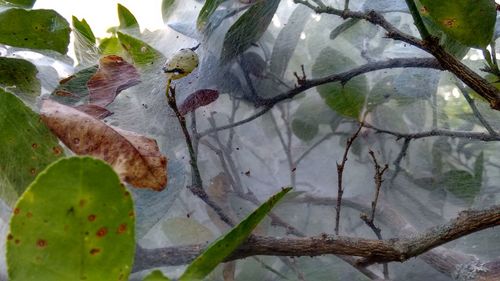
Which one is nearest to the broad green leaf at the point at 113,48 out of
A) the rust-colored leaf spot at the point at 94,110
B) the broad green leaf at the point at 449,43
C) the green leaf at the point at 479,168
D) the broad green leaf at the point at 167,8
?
the broad green leaf at the point at 167,8

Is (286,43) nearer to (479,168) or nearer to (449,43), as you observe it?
(449,43)

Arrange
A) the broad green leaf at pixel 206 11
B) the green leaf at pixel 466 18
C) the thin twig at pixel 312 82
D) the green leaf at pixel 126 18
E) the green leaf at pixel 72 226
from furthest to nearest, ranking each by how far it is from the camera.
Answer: the green leaf at pixel 126 18
the thin twig at pixel 312 82
the broad green leaf at pixel 206 11
the green leaf at pixel 466 18
the green leaf at pixel 72 226

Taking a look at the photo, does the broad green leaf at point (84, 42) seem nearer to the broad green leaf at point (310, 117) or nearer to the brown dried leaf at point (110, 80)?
the brown dried leaf at point (110, 80)

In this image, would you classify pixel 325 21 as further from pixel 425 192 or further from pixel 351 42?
pixel 425 192

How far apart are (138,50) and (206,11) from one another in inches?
4.4

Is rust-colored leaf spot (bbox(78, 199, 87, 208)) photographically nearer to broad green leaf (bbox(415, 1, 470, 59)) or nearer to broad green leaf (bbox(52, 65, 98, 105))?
broad green leaf (bbox(52, 65, 98, 105))

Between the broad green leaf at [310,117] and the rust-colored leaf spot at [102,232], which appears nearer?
the rust-colored leaf spot at [102,232]

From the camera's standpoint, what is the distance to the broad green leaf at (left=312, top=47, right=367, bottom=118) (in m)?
0.84

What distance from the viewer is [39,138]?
471mm

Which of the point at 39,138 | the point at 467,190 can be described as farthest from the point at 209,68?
the point at 467,190

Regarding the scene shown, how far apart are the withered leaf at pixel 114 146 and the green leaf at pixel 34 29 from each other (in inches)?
7.5

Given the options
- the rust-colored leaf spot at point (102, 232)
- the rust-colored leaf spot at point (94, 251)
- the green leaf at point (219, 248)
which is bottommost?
the rust-colored leaf spot at point (94, 251)

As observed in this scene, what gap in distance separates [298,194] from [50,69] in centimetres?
42

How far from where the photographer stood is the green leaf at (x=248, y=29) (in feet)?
2.34
